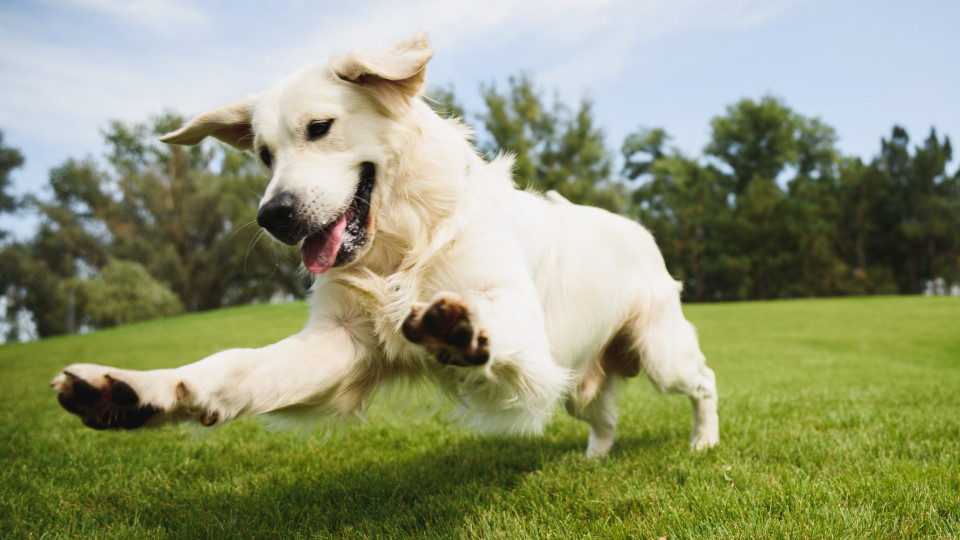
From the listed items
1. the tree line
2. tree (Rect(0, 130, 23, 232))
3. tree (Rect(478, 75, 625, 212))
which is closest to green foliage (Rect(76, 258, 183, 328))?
the tree line

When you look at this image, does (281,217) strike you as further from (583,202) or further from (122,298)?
(583,202)

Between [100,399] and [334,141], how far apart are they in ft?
4.51

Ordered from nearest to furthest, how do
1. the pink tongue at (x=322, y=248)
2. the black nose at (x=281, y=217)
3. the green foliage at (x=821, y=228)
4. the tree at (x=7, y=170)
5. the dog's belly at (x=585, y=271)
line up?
the black nose at (x=281, y=217)
the pink tongue at (x=322, y=248)
the dog's belly at (x=585, y=271)
the tree at (x=7, y=170)
the green foliage at (x=821, y=228)

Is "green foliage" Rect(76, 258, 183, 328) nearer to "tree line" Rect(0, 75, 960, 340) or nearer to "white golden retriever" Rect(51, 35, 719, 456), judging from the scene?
"tree line" Rect(0, 75, 960, 340)

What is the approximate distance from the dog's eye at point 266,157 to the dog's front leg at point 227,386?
854mm

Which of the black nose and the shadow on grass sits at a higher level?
the black nose

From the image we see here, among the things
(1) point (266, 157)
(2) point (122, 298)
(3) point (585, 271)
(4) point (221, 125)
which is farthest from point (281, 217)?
(2) point (122, 298)

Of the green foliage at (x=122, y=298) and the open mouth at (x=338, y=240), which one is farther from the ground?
the open mouth at (x=338, y=240)

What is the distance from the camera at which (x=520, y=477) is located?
351 cm

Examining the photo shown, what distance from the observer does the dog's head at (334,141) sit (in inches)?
99.7

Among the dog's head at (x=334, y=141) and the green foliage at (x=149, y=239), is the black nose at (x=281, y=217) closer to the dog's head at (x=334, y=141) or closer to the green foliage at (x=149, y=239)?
the dog's head at (x=334, y=141)

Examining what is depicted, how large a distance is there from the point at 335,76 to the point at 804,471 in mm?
3186

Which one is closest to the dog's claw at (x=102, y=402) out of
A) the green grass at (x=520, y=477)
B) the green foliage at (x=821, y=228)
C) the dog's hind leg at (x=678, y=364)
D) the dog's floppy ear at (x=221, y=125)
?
the green grass at (x=520, y=477)

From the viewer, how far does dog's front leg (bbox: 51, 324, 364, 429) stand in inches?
76.9
